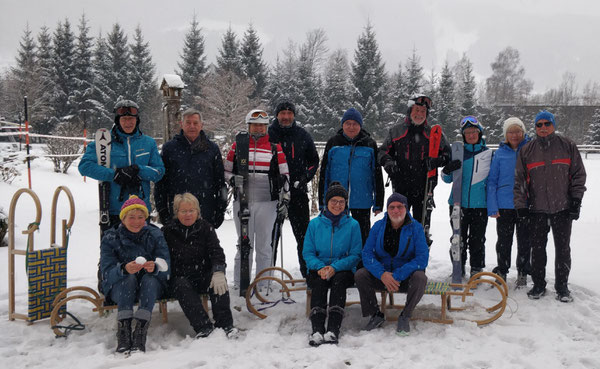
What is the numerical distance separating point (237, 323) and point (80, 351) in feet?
4.34

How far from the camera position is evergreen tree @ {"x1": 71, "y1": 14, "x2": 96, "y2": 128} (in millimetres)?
32469

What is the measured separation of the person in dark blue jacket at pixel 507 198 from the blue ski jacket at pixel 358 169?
1.32m

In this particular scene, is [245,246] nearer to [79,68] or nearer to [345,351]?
[345,351]

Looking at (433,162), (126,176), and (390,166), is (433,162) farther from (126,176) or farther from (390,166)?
(126,176)

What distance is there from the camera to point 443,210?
12.2 metres

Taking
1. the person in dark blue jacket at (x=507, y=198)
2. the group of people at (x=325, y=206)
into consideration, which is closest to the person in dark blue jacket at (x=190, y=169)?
the group of people at (x=325, y=206)

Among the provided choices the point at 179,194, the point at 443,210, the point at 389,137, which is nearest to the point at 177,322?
the point at 179,194

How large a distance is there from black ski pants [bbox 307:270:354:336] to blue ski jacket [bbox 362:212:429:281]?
0.26 metres

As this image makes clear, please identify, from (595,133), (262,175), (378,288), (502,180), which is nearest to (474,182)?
(502,180)

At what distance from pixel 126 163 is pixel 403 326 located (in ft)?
9.87

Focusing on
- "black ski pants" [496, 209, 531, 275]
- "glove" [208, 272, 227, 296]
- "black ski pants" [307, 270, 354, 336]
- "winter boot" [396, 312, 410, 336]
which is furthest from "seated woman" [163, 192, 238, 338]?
"black ski pants" [496, 209, 531, 275]

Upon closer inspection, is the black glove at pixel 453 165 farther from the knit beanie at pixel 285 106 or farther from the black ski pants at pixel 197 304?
the black ski pants at pixel 197 304

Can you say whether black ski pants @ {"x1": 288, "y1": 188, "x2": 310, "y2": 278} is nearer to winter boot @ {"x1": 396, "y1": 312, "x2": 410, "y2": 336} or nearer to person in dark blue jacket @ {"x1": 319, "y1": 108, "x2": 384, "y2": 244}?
person in dark blue jacket @ {"x1": 319, "y1": 108, "x2": 384, "y2": 244}

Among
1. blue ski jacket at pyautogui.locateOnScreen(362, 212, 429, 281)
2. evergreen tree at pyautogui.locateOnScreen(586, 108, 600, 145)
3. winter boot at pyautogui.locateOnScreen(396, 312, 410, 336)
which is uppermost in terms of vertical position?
evergreen tree at pyautogui.locateOnScreen(586, 108, 600, 145)
